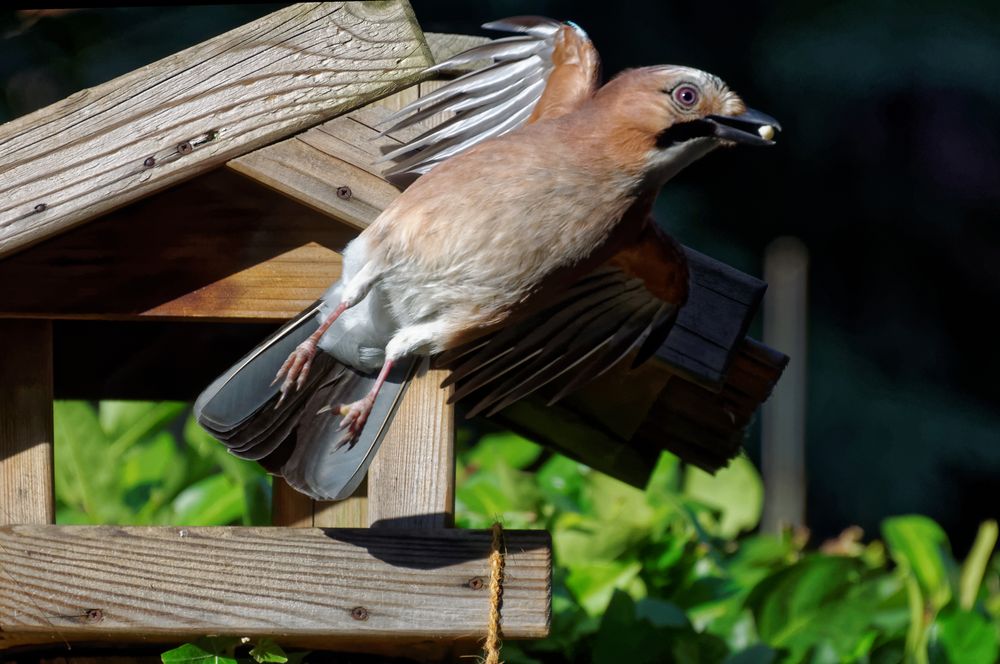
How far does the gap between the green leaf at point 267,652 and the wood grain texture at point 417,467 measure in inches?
9.7

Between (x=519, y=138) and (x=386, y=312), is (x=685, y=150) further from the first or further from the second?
(x=386, y=312)

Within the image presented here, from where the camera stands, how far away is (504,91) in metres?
2.24

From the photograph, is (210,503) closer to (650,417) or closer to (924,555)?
(650,417)

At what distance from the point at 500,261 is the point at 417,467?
448mm

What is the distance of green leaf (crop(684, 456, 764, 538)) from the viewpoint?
360 centimetres

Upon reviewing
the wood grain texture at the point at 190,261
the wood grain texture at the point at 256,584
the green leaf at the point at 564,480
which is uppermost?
the wood grain texture at the point at 190,261

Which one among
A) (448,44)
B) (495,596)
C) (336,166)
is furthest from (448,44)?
(495,596)

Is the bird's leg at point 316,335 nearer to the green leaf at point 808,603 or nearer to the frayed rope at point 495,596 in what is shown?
the frayed rope at point 495,596

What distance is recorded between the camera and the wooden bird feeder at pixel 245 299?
2.00 m

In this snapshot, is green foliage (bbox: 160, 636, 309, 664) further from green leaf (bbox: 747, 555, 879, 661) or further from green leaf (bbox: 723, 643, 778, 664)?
green leaf (bbox: 747, 555, 879, 661)

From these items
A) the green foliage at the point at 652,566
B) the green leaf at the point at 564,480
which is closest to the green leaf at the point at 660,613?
the green foliage at the point at 652,566

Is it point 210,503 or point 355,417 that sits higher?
point 355,417

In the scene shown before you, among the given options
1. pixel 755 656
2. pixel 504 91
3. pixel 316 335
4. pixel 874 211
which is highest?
pixel 504 91

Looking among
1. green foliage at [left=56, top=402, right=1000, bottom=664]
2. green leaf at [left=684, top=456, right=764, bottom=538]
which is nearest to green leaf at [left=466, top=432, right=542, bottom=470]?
green foliage at [left=56, top=402, right=1000, bottom=664]
